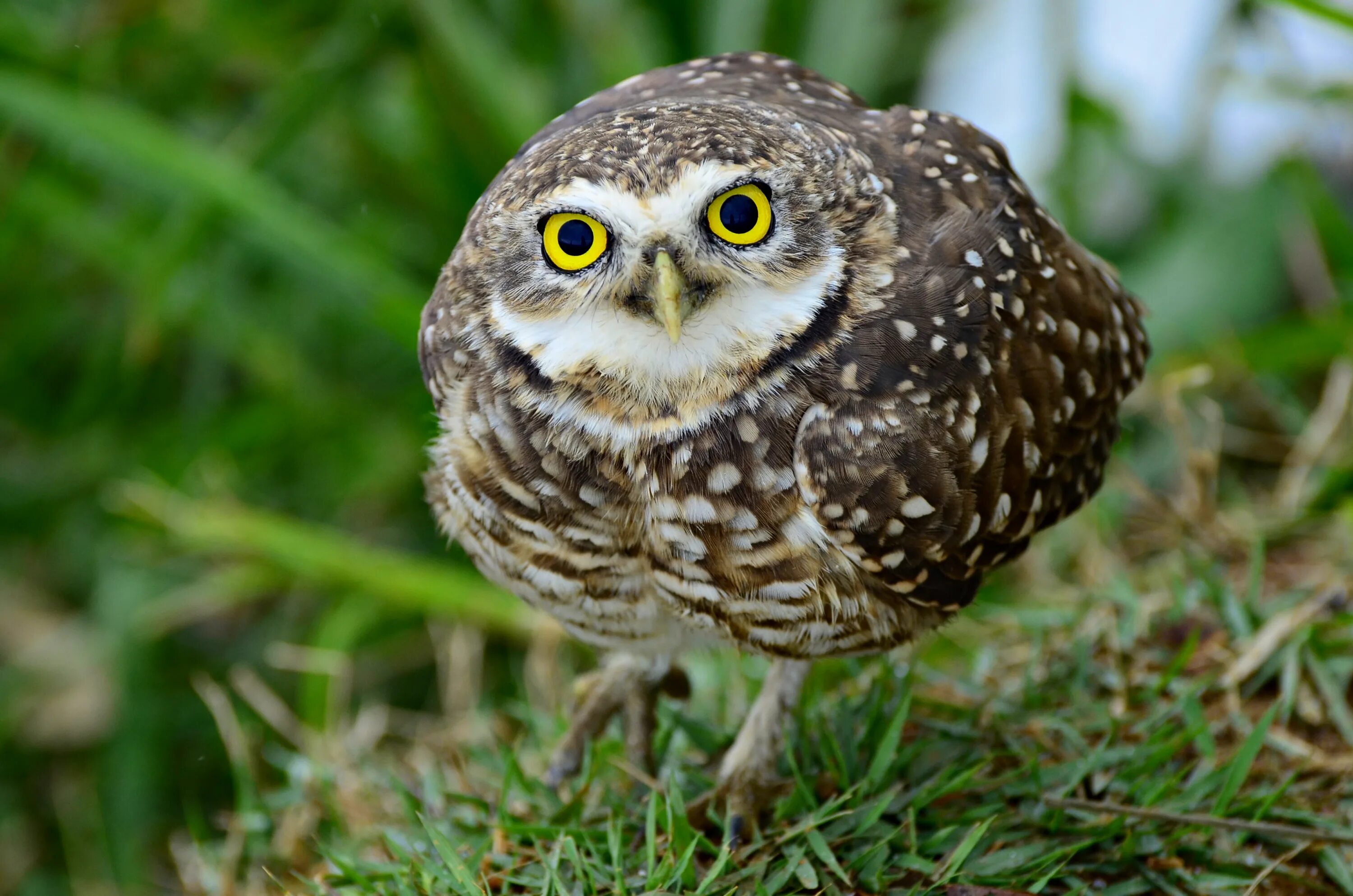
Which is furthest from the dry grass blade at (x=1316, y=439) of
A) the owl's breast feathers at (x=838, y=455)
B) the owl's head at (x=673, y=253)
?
the owl's head at (x=673, y=253)

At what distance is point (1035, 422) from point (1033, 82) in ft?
9.95

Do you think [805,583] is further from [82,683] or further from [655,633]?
[82,683]

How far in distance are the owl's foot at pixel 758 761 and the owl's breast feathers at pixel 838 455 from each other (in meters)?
0.20

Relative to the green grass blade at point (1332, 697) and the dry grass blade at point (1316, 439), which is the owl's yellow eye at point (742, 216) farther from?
the dry grass blade at point (1316, 439)

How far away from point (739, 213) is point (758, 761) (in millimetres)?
943

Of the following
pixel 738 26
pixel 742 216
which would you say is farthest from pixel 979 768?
pixel 738 26

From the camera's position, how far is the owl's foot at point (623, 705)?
7.84ft

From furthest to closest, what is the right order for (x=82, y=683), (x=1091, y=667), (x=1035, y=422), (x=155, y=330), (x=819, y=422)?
(x=82, y=683), (x=155, y=330), (x=1091, y=667), (x=1035, y=422), (x=819, y=422)

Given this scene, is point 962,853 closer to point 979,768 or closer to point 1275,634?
point 979,768

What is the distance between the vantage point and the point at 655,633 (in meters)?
2.12

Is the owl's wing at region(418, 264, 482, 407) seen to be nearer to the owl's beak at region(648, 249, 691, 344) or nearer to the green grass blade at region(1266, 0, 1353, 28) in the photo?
the owl's beak at region(648, 249, 691, 344)

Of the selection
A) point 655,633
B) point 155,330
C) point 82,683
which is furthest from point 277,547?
point 655,633

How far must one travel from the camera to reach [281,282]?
14.9 ft

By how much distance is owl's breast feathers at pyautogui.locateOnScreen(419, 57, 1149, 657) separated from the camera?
1.92m
